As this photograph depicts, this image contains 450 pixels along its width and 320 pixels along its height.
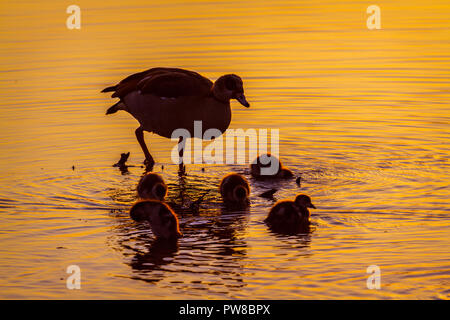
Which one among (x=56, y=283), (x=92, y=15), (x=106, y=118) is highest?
(x=92, y=15)

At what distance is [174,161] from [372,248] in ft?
13.1

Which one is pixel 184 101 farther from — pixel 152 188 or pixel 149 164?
pixel 152 188

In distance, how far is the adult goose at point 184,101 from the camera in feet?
35.0

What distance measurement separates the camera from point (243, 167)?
1077 cm

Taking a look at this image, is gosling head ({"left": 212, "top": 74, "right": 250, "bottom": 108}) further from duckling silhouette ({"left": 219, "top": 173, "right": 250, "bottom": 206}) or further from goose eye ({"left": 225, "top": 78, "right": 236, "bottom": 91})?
duckling silhouette ({"left": 219, "top": 173, "right": 250, "bottom": 206})

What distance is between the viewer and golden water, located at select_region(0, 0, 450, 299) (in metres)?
7.14

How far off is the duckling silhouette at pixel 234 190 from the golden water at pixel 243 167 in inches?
6.5

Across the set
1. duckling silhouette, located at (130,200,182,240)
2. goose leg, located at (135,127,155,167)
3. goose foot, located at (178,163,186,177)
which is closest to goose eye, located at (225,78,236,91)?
goose foot, located at (178,163,186,177)

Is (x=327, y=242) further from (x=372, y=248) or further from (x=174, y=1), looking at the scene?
(x=174, y=1)

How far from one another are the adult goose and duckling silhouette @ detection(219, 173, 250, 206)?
1541mm

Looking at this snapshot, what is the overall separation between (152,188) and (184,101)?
170 cm

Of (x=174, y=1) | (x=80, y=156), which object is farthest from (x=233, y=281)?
(x=174, y=1)

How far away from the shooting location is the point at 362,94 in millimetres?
13625

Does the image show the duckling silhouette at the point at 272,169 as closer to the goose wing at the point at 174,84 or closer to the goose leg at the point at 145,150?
the goose wing at the point at 174,84
